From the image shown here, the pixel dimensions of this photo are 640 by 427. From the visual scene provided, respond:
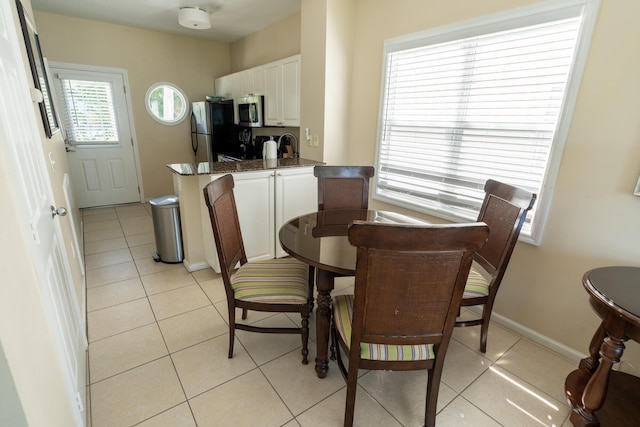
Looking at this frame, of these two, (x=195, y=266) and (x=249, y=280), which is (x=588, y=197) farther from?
(x=195, y=266)

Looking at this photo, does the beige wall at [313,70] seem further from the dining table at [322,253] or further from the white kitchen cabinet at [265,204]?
the dining table at [322,253]

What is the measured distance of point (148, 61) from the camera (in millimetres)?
4637

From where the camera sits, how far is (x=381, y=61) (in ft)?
9.07

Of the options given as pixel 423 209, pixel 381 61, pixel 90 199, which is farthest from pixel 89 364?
pixel 90 199

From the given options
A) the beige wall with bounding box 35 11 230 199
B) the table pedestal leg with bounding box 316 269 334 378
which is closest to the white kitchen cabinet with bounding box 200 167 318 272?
the table pedestal leg with bounding box 316 269 334 378

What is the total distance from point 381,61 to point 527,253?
1996 mm

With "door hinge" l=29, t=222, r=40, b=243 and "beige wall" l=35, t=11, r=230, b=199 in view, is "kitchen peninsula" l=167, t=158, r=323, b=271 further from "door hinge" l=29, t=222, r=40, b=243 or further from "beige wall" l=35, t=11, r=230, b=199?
"beige wall" l=35, t=11, r=230, b=199

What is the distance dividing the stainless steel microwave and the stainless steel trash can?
1.76 meters

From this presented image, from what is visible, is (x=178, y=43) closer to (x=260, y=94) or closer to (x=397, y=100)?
(x=260, y=94)

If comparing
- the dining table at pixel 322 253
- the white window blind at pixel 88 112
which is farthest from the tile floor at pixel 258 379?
the white window blind at pixel 88 112

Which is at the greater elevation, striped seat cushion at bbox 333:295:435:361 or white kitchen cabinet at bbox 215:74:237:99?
white kitchen cabinet at bbox 215:74:237:99

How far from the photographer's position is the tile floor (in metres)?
1.48

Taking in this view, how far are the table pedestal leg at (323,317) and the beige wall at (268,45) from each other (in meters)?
3.28

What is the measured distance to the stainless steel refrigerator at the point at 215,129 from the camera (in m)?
4.56
